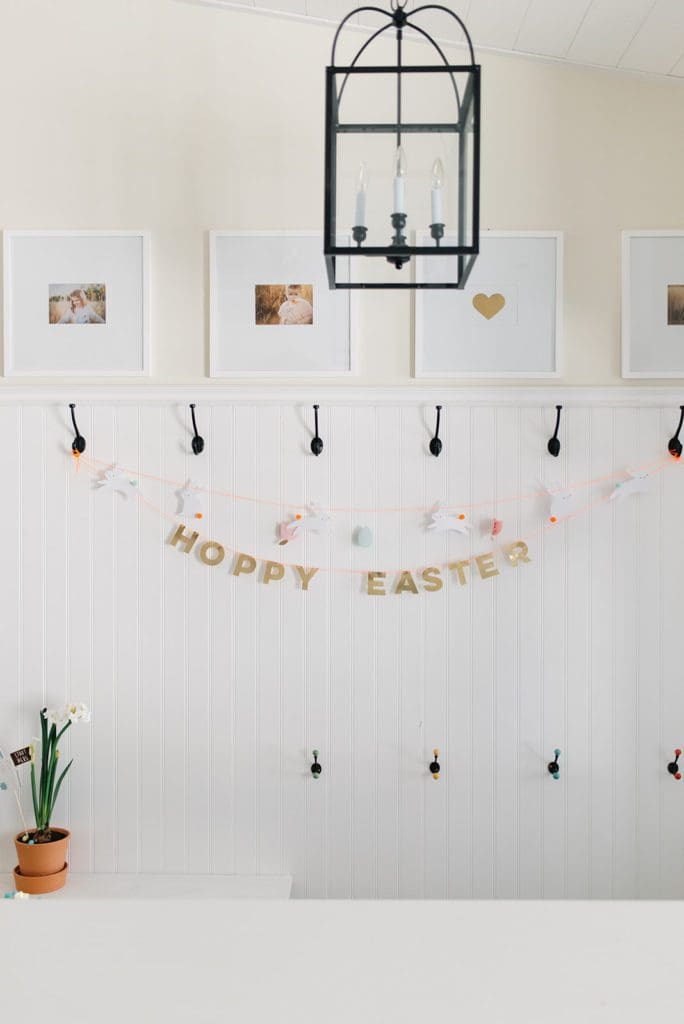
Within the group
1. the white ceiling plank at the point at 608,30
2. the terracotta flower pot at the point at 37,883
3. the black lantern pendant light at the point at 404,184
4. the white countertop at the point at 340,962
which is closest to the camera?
the white countertop at the point at 340,962

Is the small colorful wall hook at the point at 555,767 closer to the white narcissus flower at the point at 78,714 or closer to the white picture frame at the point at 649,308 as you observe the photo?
the white picture frame at the point at 649,308

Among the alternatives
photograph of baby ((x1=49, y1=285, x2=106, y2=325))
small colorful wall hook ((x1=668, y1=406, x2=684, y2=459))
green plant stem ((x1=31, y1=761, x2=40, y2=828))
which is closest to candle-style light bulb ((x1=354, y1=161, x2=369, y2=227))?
photograph of baby ((x1=49, y1=285, x2=106, y2=325))

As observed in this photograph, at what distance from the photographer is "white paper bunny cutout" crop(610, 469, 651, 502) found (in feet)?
6.41

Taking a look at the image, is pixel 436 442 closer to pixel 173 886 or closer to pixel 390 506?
pixel 390 506

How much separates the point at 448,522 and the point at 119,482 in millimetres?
803

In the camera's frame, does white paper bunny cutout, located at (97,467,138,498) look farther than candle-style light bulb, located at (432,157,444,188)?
Yes

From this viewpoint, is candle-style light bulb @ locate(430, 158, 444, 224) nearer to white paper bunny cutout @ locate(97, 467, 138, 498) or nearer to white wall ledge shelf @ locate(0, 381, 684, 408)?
white wall ledge shelf @ locate(0, 381, 684, 408)

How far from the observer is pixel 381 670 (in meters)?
1.98

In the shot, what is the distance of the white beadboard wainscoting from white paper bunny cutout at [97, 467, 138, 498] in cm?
5

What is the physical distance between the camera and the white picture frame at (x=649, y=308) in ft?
6.42

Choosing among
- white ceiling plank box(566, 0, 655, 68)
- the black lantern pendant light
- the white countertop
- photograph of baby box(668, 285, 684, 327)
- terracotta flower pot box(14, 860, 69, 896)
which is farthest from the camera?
photograph of baby box(668, 285, 684, 327)

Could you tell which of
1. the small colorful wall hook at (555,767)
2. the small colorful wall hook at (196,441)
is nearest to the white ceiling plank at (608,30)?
the small colorful wall hook at (196,441)

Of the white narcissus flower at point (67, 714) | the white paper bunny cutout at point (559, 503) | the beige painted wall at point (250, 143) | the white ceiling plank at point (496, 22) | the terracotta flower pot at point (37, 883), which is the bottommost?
the terracotta flower pot at point (37, 883)

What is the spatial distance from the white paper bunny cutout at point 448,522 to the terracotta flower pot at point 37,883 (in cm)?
120
